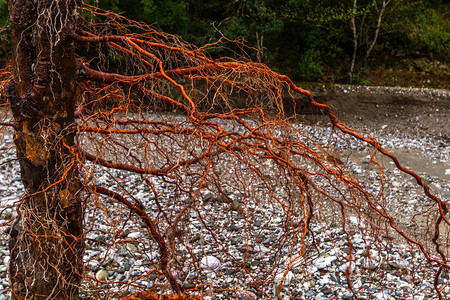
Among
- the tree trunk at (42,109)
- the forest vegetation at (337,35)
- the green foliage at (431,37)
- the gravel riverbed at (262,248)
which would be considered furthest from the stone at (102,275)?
the green foliage at (431,37)

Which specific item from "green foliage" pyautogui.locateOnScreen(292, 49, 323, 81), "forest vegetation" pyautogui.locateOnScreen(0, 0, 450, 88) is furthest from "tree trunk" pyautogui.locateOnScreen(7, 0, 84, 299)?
"green foliage" pyautogui.locateOnScreen(292, 49, 323, 81)

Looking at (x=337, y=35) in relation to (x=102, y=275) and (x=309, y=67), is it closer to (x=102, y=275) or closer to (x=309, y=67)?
(x=309, y=67)

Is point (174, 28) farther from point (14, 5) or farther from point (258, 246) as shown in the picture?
point (14, 5)

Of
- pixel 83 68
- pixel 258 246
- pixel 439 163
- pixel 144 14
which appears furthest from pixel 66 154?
pixel 144 14

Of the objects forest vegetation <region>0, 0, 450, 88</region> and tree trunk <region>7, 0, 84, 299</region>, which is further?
forest vegetation <region>0, 0, 450, 88</region>

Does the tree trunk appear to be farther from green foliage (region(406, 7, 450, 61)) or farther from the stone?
green foliage (region(406, 7, 450, 61))

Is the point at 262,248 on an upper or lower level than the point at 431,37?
lower

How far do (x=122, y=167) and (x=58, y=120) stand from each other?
455mm

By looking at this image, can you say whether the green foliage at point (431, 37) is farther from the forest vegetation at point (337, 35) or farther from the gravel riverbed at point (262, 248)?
the gravel riverbed at point (262, 248)

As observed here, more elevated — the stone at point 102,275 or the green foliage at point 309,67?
the green foliage at point 309,67

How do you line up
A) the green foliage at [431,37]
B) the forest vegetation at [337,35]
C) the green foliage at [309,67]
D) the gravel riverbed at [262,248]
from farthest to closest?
the green foliage at [431,37] < the green foliage at [309,67] < the forest vegetation at [337,35] < the gravel riverbed at [262,248]

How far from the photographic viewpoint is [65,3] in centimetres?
216

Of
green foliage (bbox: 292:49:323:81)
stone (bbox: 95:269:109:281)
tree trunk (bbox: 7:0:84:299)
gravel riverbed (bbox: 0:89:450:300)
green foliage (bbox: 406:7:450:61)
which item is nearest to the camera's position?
tree trunk (bbox: 7:0:84:299)

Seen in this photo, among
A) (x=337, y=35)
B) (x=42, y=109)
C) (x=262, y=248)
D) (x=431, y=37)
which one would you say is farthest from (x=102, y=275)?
(x=431, y=37)
